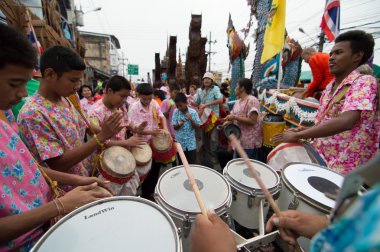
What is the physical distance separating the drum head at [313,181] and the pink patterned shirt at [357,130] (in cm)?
31

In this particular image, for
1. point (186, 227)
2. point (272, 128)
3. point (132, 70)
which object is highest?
point (132, 70)

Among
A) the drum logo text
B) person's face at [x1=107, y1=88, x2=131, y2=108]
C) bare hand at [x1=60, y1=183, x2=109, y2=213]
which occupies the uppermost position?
person's face at [x1=107, y1=88, x2=131, y2=108]

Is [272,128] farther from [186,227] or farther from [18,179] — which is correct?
[18,179]

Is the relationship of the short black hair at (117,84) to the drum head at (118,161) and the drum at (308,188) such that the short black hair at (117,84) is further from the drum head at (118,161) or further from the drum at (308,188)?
the drum at (308,188)

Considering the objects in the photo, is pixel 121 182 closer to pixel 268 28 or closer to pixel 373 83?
pixel 373 83

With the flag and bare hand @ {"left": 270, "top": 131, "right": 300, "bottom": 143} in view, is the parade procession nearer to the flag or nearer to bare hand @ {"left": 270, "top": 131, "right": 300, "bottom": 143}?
bare hand @ {"left": 270, "top": 131, "right": 300, "bottom": 143}

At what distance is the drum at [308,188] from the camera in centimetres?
134

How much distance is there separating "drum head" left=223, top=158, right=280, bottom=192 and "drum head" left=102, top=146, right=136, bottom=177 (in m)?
1.01

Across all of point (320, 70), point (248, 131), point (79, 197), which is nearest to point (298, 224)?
point (79, 197)

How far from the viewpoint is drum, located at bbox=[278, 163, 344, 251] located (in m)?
1.34

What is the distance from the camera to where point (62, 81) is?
153 centimetres

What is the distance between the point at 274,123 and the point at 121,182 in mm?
2864

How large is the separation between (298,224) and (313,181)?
0.91 meters

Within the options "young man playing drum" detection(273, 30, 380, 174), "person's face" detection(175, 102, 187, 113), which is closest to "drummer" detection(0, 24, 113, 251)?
"young man playing drum" detection(273, 30, 380, 174)
